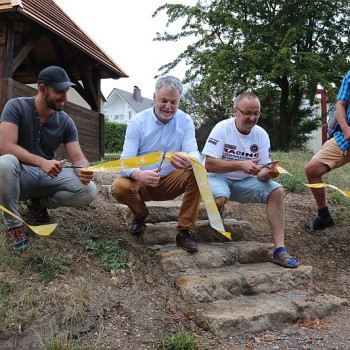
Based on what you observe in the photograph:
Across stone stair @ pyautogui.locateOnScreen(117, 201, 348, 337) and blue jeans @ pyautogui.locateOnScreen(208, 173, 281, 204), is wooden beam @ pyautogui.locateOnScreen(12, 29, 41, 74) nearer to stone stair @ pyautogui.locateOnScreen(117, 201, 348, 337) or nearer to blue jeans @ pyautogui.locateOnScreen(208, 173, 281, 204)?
stone stair @ pyautogui.locateOnScreen(117, 201, 348, 337)

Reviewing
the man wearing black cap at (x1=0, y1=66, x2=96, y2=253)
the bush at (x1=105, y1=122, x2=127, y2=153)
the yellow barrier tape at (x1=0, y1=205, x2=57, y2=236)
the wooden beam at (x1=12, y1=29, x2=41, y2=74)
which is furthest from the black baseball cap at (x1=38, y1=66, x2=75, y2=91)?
the bush at (x1=105, y1=122, x2=127, y2=153)

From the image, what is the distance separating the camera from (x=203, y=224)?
401cm

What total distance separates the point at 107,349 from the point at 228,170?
1.90 metres

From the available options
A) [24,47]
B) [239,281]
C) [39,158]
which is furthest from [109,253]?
[24,47]

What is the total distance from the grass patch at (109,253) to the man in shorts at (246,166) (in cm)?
93

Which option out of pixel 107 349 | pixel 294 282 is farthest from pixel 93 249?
pixel 294 282

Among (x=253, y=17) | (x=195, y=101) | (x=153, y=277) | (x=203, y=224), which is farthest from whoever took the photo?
(x=195, y=101)

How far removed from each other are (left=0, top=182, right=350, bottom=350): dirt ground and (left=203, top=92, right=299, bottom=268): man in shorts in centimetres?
70

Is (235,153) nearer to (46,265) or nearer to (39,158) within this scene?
(39,158)

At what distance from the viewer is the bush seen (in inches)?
967

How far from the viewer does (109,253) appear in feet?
11.1

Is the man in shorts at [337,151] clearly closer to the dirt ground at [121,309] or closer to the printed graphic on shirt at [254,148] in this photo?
the printed graphic on shirt at [254,148]

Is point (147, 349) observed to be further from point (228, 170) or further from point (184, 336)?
point (228, 170)

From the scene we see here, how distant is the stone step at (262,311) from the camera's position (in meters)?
2.70
